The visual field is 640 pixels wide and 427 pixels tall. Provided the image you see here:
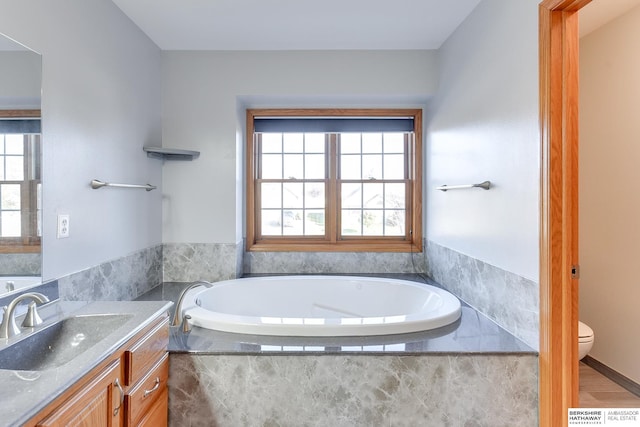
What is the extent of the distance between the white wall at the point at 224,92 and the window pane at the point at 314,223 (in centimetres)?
70

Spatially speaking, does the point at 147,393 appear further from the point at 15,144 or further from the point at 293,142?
the point at 293,142

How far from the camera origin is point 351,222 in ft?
10.4

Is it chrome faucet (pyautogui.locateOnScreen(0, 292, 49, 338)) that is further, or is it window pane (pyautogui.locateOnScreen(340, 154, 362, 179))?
window pane (pyautogui.locateOnScreen(340, 154, 362, 179))

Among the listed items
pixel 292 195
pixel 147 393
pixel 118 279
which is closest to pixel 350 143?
pixel 292 195

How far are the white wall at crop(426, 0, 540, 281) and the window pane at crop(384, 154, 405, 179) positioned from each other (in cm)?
53

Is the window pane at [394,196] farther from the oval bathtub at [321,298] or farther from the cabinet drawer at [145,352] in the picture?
the cabinet drawer at [145,352]

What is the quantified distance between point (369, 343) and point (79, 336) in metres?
1.20

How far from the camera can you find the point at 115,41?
2.10 meters

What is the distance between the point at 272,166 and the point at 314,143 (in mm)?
443

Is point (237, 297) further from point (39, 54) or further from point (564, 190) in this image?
point (564, 190)

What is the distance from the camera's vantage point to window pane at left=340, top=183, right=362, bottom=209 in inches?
124

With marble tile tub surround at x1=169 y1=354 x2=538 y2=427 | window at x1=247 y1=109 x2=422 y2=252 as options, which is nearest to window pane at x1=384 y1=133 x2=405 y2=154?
window at x1=247 y1=109 x2=422 y2=252

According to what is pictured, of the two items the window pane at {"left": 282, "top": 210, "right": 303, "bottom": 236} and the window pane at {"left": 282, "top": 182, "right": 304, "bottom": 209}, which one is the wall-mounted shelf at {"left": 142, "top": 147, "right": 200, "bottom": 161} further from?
the window pane at {"left": 282, "top": 210, "right": 303, "bottom": 236}

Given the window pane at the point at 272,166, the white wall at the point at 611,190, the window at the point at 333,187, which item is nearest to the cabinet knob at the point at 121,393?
the window at the point at 333,187
